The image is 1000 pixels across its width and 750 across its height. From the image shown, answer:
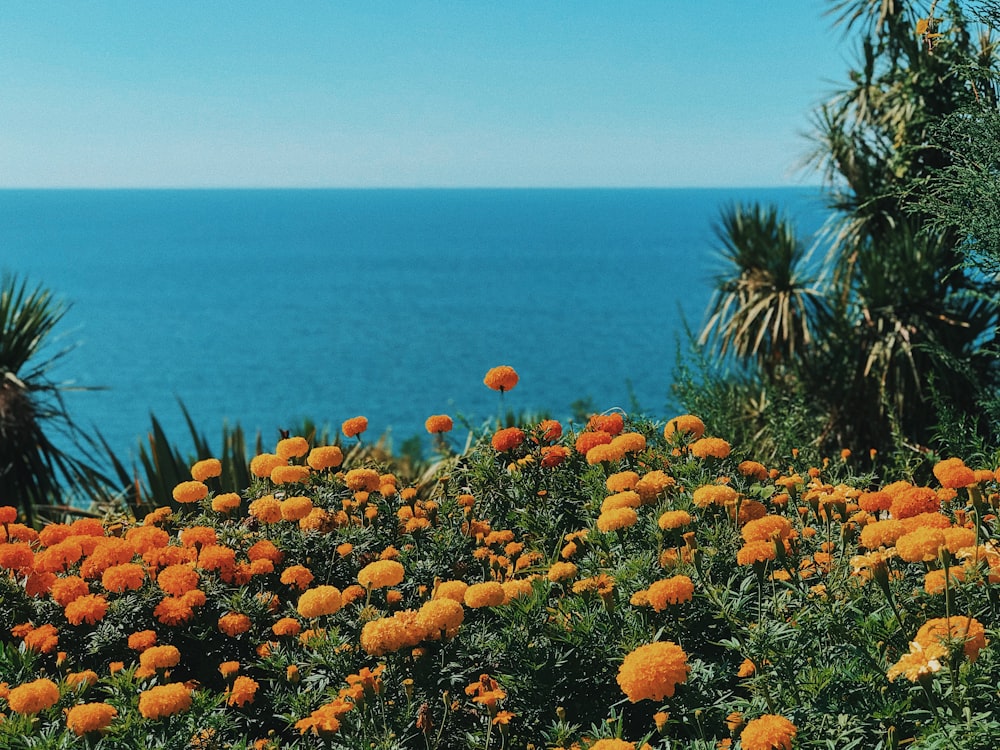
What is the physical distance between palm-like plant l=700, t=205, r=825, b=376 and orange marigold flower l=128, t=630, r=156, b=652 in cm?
906

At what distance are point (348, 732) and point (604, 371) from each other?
59.5 m

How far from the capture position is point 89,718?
82.4 inches

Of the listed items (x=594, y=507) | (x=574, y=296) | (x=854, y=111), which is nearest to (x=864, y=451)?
(x=854, y=111)

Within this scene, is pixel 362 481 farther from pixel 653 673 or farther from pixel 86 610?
pixel 653 673

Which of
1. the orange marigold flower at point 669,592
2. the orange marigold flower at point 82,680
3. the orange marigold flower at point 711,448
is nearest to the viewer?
the orange marigold flower at point 669,592

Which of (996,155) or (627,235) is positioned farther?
(627,235)

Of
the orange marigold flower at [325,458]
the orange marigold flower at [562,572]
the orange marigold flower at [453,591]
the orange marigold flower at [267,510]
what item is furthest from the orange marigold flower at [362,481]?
the orange marigold flower at [562,572]

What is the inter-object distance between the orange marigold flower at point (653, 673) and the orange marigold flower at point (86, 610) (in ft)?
5.05

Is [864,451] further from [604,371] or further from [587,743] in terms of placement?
[604,371]

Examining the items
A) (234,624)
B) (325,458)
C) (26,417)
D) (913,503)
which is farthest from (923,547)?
(26,417)

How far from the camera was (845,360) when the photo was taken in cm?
967

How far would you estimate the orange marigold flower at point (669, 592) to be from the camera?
2135 millimetres

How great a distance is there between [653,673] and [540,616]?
523mm

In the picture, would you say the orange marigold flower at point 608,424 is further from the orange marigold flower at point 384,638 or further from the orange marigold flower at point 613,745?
the orange marigold flower at point 613,745
